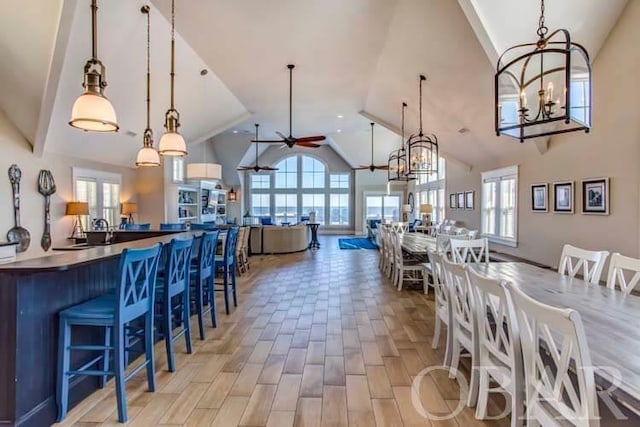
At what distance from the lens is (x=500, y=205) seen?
6625 mm

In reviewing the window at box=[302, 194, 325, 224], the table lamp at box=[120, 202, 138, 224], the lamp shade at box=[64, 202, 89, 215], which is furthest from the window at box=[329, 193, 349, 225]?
the lamp shade at box=[64, 202, 89, 215]

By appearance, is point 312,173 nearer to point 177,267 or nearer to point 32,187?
point 32,187

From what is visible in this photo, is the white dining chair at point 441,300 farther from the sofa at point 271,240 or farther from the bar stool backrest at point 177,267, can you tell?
the sofa at point 271,240

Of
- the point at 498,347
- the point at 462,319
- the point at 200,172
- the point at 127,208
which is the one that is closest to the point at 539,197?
Result: the point at 462,319

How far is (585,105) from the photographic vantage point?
7.68ft

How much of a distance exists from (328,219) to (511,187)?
33.5ft

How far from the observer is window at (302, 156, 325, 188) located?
52.2 feet

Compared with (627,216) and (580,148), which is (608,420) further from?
(580,148)

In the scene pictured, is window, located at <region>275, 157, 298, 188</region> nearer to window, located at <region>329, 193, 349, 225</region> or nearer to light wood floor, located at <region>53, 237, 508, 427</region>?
window, located at <region>329, 193, 349, 225</region>

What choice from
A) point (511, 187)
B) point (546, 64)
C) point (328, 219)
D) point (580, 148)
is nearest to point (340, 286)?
point (511, 187)

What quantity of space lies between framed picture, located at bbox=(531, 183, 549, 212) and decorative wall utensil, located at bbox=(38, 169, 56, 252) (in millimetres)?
7918

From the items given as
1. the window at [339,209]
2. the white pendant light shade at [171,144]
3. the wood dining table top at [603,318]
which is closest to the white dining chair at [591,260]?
the wood dining table top at [603,318]

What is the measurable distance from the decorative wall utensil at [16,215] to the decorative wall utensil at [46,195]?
0.42m

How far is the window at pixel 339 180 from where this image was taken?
1577 cm
